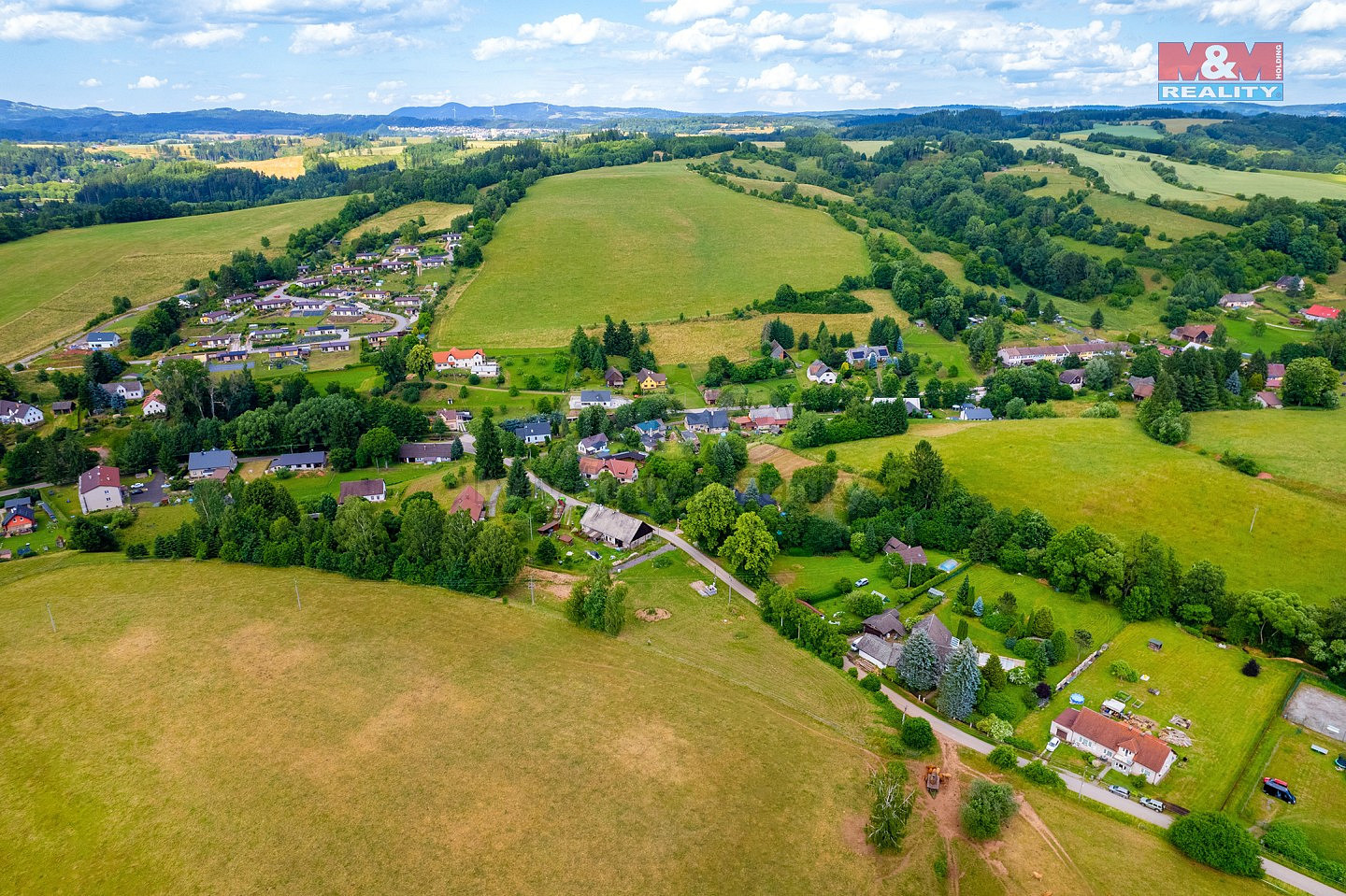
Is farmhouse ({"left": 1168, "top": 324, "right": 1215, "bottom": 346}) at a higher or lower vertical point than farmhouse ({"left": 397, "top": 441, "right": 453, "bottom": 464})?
higher

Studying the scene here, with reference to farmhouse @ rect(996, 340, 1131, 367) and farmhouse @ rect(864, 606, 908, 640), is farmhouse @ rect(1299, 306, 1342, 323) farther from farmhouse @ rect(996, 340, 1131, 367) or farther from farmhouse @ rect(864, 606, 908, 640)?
farmhouse @ rect(864, 606, 908, 640)

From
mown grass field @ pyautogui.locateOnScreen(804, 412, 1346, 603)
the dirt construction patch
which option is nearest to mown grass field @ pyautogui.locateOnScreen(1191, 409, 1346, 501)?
mown grass field @ pyautogui.locateOnScreen(804, 412, 1346, 603)

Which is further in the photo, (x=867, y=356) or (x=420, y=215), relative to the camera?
(x=420, y=215)

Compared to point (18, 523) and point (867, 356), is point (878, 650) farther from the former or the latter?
point (18, 523)

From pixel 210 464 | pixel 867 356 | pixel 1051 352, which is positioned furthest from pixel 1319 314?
pixel 210 464

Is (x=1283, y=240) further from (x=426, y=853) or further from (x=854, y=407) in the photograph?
(x=426, y=853)

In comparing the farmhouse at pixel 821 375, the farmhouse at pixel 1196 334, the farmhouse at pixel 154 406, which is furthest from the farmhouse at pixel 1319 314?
the farmhouse at pixel 154 406
